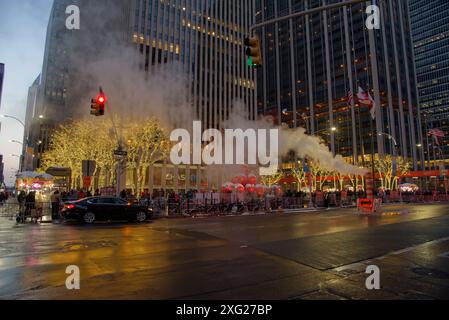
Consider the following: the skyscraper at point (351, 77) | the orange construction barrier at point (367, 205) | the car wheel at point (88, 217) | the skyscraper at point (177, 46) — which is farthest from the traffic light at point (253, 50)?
the skyscraper at point (351, 77)

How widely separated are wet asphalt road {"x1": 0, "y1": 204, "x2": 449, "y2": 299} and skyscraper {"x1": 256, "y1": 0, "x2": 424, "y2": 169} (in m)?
62.1

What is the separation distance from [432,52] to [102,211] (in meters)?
138

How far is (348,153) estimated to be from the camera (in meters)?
72.9

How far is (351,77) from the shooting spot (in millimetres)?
73562

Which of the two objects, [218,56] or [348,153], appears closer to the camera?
[218,56]

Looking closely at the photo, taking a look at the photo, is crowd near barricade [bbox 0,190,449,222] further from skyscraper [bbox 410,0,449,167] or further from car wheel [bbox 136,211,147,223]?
skyscraper [bbox 410,0,449,167]

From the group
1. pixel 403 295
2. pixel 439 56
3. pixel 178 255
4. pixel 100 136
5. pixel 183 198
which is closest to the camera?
pixel 403 295

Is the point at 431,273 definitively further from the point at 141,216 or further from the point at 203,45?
the point at 203,45

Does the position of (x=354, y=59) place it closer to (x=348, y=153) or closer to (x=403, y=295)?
(x=348, y=153)

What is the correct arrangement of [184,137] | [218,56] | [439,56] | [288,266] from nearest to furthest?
[288,266]
[184,137]
[218,56]
[439,56]

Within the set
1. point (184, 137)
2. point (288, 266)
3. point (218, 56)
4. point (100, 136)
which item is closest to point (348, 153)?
point (218, 56)

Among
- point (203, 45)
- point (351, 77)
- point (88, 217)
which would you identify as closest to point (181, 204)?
point (88, 217)

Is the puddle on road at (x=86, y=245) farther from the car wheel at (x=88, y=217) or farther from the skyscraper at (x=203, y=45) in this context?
the skyscraper at (x=203, y=45)

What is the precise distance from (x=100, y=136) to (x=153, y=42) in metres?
13.6
